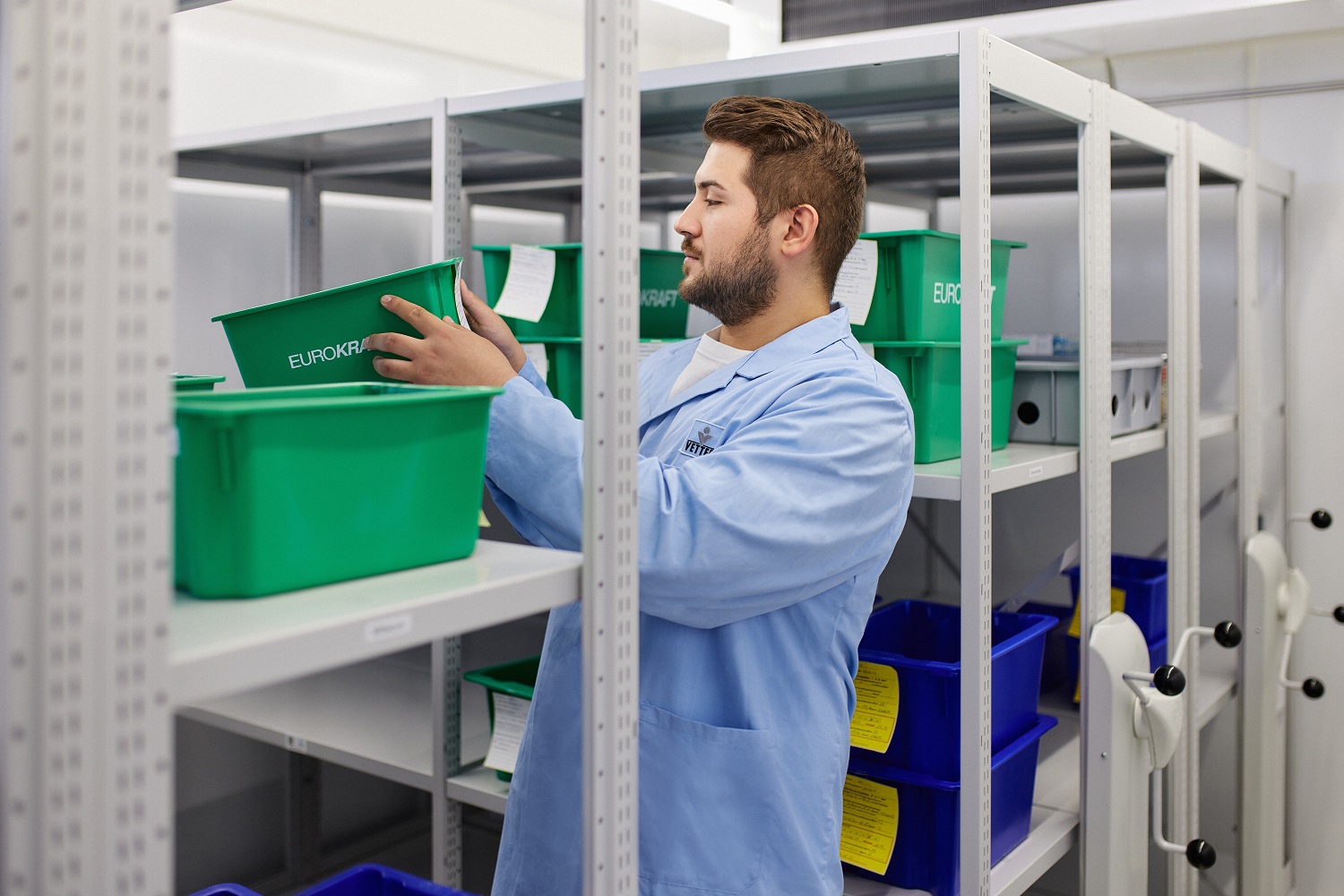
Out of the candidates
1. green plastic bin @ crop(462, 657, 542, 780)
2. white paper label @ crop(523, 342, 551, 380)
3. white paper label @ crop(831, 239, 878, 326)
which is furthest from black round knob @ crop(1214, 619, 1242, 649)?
white paper label @ crop(523, 342, 551, 380)

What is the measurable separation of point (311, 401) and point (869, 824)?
139cm

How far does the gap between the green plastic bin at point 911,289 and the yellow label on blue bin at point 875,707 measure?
571 millimetres

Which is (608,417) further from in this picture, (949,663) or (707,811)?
(949,663)

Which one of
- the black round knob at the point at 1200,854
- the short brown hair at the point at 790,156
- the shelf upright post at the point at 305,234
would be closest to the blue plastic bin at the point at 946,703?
the black round knob at the point at 1200,854

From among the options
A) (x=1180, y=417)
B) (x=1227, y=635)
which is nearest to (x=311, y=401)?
(x=1227, y=635)

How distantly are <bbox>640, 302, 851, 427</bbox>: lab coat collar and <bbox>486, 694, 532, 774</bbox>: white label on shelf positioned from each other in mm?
793

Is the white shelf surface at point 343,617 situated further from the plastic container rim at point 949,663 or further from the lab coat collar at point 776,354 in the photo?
the plastic container rim at point 949,663

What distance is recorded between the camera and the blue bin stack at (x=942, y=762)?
185cm

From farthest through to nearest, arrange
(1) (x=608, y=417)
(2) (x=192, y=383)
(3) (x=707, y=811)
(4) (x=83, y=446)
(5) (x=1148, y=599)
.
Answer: (5) (x=1148, y=599) → (3) (x=707, y=811) → (2) (x=192, y=383) → (1) (x=608, y=417) → (4) (x=83, y=446)

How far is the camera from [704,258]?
1.58 m

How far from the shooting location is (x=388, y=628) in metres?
0.79

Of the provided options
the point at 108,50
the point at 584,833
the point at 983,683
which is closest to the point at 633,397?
the point at 584,833

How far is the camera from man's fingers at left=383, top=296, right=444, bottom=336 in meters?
1.17

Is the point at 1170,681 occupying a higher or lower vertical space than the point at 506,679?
higher
